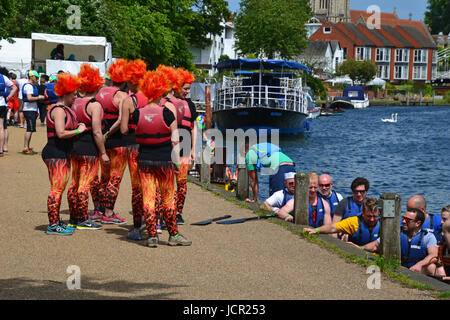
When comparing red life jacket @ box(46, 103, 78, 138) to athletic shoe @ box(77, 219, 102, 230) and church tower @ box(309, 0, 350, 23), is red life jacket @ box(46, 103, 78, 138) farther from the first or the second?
church tower @ box(309, 0, 350, 23)

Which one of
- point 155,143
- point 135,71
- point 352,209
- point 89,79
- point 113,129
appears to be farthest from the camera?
point 352,209

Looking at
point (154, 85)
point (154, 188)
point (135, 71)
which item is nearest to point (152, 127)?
point (154, 85)

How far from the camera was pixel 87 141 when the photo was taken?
920cm

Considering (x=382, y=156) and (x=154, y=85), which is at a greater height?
(x=154, y=85)

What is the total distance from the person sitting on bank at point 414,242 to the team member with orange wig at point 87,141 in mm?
3623

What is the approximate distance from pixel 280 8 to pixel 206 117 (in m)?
51.3

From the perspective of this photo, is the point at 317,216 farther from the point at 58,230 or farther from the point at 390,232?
the point at 58,230

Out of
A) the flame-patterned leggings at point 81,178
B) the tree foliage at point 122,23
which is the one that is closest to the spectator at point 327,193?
the flame-patterned leggings at point 81,178

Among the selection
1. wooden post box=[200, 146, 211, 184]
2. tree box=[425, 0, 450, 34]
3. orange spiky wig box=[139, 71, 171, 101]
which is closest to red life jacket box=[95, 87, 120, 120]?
orange spiky wig box=[139, 71, 171, 101]

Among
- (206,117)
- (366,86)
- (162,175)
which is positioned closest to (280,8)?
(366,86)

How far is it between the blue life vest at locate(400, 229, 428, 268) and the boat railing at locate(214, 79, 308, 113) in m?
32.4

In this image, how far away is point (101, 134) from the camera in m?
9.19

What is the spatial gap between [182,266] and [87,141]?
227 cm

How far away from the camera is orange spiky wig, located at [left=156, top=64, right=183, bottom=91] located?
341 inches
